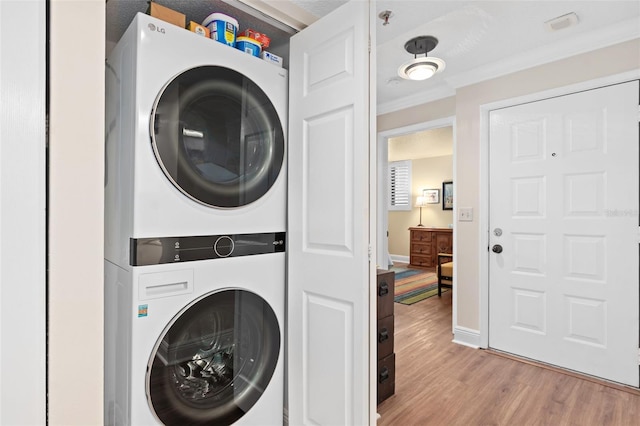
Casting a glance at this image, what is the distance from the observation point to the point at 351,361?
1318 millimetres

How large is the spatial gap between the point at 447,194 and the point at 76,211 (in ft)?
23.4

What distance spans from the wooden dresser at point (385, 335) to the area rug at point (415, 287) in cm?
227

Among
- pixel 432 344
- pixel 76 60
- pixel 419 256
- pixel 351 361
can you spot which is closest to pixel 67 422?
pixel 76 60

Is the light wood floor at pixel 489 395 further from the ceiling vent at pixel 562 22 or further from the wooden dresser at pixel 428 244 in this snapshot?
the wooden dresser at pixel 428 244

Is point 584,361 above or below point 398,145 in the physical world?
below

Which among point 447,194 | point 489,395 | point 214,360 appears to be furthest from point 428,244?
point 214,360

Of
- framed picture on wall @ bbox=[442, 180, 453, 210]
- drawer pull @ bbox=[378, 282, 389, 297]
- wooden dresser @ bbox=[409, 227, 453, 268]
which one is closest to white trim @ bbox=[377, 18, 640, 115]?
drawer pull @ bbox=[378, 282, 389, 297]

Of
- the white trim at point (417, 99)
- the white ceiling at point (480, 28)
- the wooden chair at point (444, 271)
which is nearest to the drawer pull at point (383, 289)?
the white ceiling at point (480, 28)

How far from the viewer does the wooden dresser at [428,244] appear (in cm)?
652

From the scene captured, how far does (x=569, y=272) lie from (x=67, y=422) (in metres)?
2.93

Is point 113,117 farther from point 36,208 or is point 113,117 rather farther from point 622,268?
point 622,268

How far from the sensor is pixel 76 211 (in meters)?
0.56

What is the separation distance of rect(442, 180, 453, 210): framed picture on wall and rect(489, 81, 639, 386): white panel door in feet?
14.1

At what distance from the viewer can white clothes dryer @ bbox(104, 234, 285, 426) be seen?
1140mm
